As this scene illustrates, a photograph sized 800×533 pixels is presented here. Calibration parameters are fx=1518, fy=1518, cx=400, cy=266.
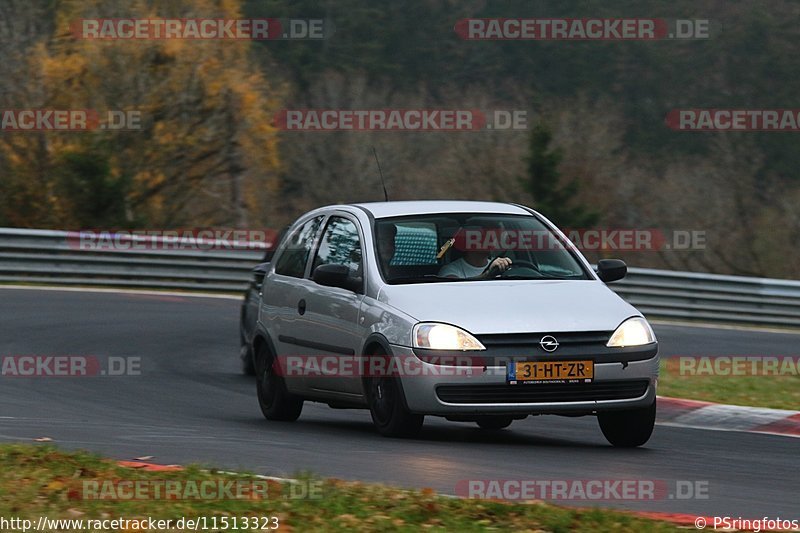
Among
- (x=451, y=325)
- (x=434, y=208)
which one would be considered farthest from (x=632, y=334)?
(x=434, y=208)

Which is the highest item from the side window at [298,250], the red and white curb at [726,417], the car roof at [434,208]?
the car roof at [434,208]

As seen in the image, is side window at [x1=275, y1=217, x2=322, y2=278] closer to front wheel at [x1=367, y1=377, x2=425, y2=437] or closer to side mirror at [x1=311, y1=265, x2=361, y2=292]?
side mirror at [x1=311, y1=265, x2=361, y2=292]

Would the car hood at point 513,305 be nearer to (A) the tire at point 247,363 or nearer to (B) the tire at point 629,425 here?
(B) the tire at point 629,425

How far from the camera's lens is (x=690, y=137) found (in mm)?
73500

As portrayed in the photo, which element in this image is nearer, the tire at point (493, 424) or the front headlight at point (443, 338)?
the front headlight at point (443, 338)

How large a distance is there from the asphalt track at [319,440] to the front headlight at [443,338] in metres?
0.65

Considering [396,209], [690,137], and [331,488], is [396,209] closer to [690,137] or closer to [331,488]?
[331,488]

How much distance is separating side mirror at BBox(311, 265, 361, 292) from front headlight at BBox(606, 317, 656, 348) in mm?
1883

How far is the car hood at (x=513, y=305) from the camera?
9.52 metres

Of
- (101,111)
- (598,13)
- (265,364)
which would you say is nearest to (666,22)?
(598,13)

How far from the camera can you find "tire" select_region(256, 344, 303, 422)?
11.6 meters

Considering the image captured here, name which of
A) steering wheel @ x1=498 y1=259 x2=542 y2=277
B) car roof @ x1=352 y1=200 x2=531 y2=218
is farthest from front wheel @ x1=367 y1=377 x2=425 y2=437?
car roof @ x1=352 y1=200 x2=531 y2=218

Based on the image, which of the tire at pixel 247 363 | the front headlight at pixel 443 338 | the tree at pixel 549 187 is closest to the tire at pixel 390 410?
the front headlight at pixel 443 338

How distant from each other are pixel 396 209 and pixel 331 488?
3844mm
